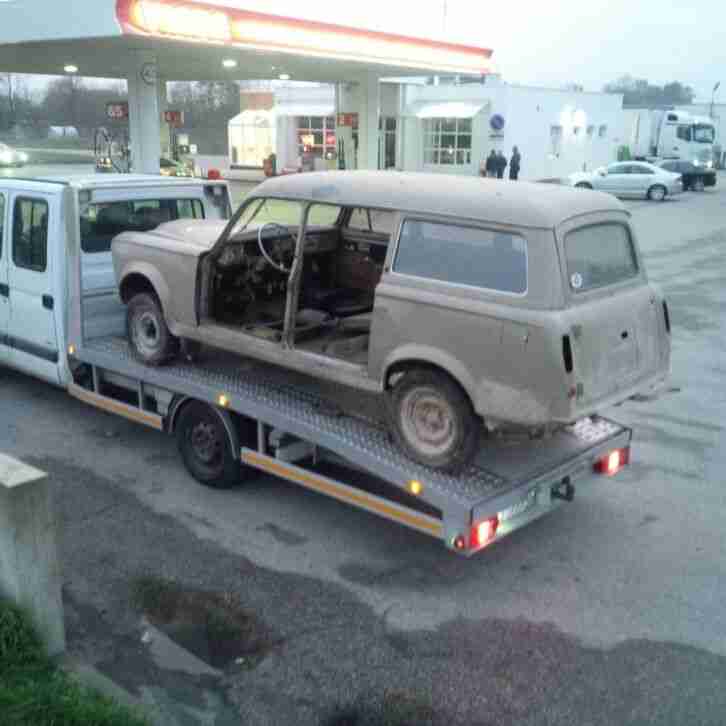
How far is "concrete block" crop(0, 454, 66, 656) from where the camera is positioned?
4.26 meters

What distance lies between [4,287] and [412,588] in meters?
4.93

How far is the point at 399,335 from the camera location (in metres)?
5.20

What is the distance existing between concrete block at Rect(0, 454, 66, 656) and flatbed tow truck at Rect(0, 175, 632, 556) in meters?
1.77

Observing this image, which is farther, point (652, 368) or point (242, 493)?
point (242, 493)

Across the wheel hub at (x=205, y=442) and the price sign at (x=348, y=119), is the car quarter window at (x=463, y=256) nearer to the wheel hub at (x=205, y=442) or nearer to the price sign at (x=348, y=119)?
the wheel hub at (x=205, y=442)

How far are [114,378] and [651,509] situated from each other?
4517 mm

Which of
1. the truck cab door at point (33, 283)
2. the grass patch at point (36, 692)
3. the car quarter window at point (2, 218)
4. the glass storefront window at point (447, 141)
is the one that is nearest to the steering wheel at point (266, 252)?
the truck cab door at point (33, 283)

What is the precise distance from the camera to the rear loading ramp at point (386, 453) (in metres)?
4.94

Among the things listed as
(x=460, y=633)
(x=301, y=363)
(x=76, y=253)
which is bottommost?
(x=460, y=633)

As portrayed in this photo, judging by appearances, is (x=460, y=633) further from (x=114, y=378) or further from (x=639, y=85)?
(x=639, y=85)

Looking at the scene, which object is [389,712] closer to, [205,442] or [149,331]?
[205,442]

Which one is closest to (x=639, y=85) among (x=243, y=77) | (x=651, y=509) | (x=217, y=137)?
(x=217, y=137)

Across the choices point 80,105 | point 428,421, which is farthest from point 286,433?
point 80,105

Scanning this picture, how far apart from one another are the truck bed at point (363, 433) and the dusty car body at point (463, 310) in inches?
8.9
